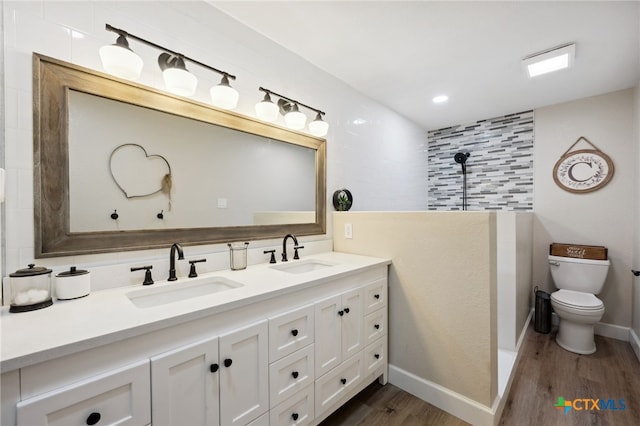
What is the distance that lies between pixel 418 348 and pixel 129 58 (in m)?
2.31

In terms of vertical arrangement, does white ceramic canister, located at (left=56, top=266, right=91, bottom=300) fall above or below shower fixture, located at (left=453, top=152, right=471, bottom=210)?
below

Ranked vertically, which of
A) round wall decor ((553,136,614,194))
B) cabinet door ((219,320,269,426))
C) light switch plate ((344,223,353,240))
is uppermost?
round wall decor ((553,136,614,194))

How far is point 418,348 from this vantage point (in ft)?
6.01

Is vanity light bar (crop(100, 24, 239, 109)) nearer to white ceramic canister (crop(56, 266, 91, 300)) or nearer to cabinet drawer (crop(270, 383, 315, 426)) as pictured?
white ceramic canister (crop(56, 266, 91, 300))

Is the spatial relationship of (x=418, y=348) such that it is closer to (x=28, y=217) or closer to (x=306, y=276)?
(x=306, y=276)

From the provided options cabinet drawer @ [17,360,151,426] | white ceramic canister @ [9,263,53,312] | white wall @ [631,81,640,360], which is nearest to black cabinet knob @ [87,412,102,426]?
cabinet drawer @ [17,360,151,426]

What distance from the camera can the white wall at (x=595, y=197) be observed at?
2.63 meters

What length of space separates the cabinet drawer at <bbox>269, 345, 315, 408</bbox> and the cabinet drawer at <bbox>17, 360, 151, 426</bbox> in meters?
0.50

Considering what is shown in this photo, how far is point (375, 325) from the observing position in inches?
72.2

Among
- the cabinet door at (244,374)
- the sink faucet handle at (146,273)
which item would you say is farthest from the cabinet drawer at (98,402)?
the sink faucet handle at (146,273)

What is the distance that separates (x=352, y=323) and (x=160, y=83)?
1734 millimetres

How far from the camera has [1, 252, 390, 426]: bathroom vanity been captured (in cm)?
73

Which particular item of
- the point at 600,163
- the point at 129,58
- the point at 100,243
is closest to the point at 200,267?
the point at 100,243

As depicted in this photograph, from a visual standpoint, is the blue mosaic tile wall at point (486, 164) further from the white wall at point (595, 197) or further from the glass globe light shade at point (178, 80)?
the glass globe light shade at point (178, 80)
